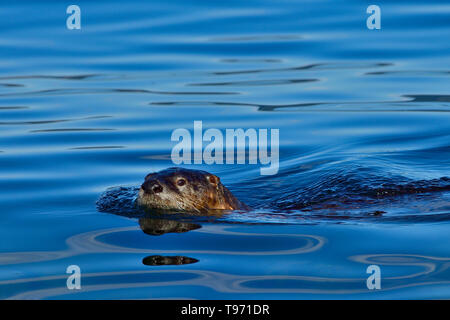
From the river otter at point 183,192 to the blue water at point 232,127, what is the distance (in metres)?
0.19

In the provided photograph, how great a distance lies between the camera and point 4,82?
645 inches

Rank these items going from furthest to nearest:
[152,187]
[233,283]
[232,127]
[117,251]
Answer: [232,127] < [152,187] < [117,251] < [233,283]

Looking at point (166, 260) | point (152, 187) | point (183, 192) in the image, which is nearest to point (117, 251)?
point (166, 260)

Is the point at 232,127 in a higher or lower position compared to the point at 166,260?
higher

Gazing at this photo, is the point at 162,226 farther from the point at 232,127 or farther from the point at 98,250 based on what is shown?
the point at 232,127

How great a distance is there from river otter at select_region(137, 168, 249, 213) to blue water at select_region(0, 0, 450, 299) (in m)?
0.19

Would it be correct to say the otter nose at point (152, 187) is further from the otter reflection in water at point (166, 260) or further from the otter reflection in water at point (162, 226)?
the otter reflection in water at point (166, 260)

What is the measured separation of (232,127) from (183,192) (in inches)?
187

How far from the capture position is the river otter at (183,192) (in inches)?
314

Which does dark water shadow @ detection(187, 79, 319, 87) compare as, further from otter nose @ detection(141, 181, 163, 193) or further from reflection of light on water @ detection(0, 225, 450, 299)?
reflection of light on water @ detection(0, 225, 450, 299)

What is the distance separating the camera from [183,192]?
8.22 metres

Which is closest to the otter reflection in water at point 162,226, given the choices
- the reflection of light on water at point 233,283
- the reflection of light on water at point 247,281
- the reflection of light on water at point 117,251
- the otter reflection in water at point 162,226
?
the otter reflection in water at point 162,226

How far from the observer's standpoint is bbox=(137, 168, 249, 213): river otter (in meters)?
7.96
